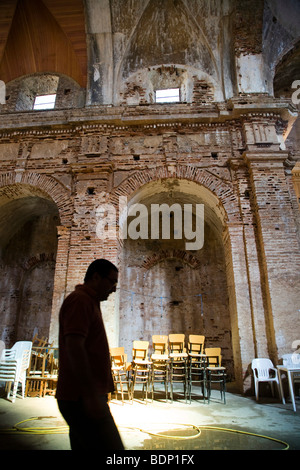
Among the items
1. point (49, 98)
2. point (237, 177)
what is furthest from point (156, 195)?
point (49, 98)

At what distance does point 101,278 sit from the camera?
6.30 ft

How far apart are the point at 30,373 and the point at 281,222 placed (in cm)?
606

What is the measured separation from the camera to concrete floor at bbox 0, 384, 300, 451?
3027mm

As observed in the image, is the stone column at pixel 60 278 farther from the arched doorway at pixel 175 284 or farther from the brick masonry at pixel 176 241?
the arched doorway at pixel 175 284

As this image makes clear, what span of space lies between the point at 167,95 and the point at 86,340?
9014mm

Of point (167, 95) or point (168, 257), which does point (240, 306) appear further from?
point (167, 95)

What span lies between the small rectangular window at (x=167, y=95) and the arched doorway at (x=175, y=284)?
289 centimetres

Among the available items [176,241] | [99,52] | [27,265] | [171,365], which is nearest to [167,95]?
[99,52]

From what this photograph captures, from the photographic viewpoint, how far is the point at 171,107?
324 inches

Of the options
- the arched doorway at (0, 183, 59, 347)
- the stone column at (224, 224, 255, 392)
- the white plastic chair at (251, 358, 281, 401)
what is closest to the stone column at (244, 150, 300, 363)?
the white plastic chair at (251, 358, 281, 401)

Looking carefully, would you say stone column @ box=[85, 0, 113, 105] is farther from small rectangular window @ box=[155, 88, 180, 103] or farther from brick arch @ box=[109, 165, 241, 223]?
brick arch @ box=[109, 165, 241, 223]

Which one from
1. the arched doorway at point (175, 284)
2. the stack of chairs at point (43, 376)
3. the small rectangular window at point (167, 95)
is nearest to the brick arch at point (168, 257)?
the arched doorway at point (175, 284)

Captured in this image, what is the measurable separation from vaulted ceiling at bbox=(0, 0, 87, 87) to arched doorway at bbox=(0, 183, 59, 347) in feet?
13.9
